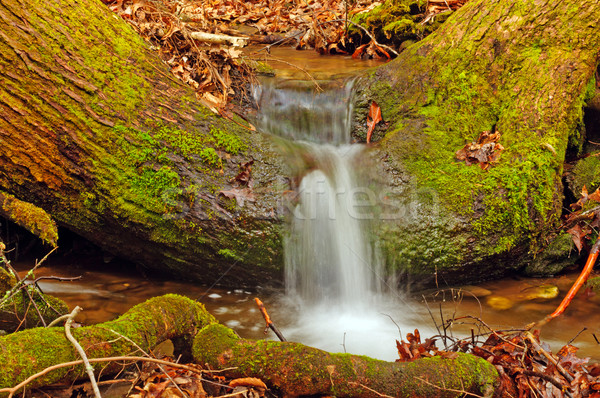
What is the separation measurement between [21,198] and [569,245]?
16.8ft

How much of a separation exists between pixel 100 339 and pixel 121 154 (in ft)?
7.00

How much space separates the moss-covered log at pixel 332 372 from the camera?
2.29m

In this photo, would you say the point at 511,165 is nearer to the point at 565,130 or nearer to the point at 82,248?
the point at 565,130

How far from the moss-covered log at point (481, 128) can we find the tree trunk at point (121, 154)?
1330 mm

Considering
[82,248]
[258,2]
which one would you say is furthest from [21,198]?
[258,2]

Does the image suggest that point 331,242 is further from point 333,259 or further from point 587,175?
point 587,175

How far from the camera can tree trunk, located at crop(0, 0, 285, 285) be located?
12.6ft

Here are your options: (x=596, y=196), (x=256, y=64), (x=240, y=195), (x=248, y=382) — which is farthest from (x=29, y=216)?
(x=596, y=196)

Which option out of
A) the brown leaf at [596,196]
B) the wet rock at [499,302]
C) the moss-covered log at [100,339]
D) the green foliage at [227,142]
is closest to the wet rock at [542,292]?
the wet rock at [499,302]

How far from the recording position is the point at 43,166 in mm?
3895

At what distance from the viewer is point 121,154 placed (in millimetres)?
4004

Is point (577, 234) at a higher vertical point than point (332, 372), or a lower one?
higher

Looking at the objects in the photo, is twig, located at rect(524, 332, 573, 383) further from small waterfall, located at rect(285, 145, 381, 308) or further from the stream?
small waterfall, located at rect(285, 145, 381, 308)

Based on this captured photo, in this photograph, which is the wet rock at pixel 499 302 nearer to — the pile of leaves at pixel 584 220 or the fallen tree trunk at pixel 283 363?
the pile of leaves at pixel 584 220
